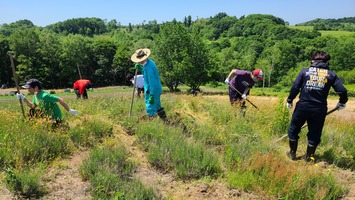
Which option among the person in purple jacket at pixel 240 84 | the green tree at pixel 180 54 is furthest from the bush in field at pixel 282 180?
the green tree at pixel 180 54

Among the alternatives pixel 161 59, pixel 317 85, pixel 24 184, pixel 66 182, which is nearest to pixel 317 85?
pixel 317 85

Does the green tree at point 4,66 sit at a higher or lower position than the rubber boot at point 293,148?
higher

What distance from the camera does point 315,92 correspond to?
15.9 feet

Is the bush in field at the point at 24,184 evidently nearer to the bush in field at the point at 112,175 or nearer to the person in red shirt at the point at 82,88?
the bush in field at the point at 112,175

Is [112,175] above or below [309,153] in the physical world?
above

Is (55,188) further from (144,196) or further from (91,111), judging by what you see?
(91,111)

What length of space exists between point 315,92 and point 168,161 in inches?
109

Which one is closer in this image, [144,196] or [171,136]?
[144,196]

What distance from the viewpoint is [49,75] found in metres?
61.7

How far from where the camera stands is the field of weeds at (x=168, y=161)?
367 centimetres

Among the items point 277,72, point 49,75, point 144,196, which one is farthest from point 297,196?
point 277,72

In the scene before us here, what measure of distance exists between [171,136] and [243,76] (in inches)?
146

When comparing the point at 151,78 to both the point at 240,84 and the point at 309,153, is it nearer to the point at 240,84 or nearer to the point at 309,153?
the point at 240,84

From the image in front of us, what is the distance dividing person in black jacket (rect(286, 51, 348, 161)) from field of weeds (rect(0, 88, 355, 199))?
0.62 metres
